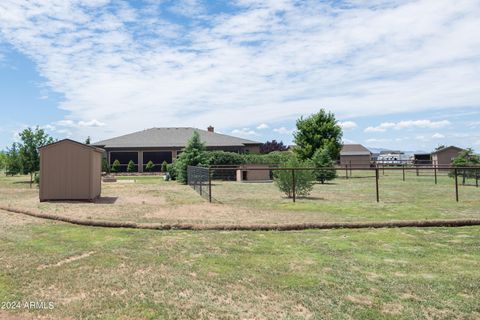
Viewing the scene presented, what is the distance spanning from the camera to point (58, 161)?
14.6m

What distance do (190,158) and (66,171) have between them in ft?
43.6

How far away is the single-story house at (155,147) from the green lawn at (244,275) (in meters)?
33.2

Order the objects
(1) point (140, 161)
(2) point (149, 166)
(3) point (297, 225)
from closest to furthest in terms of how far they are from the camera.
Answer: (3) point (297, 225) < (2) point (149, 166) < (1) point (140, 161)

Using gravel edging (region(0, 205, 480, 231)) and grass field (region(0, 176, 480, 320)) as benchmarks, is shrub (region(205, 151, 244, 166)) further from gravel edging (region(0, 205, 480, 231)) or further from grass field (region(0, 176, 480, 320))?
grass field (region(0, 176, 480, 320))

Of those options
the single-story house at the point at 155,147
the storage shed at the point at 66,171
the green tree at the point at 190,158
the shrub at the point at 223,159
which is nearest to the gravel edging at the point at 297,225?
the storage shed at the point at 66,171

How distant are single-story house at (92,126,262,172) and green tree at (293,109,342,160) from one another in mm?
5139

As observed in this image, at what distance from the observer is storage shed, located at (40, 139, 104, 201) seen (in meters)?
14.4

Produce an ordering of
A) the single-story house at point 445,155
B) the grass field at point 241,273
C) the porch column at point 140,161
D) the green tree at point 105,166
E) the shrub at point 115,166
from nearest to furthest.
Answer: the grass field at point 241,273 < the green tree at point 105,166 < the shrub at point 115,166 < the porch column at point 140,161 < the single-story house at point 445,155

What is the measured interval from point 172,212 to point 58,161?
6356 millimetres

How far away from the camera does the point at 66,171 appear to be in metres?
14.5

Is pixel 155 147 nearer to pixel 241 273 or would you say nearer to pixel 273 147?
pixel 273 147

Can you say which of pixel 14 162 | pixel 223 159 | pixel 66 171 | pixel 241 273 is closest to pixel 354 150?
pixel 223 159

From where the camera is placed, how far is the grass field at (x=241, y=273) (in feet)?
13.1

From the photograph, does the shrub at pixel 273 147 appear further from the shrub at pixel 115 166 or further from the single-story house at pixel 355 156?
the shrub at pixel 115 166
